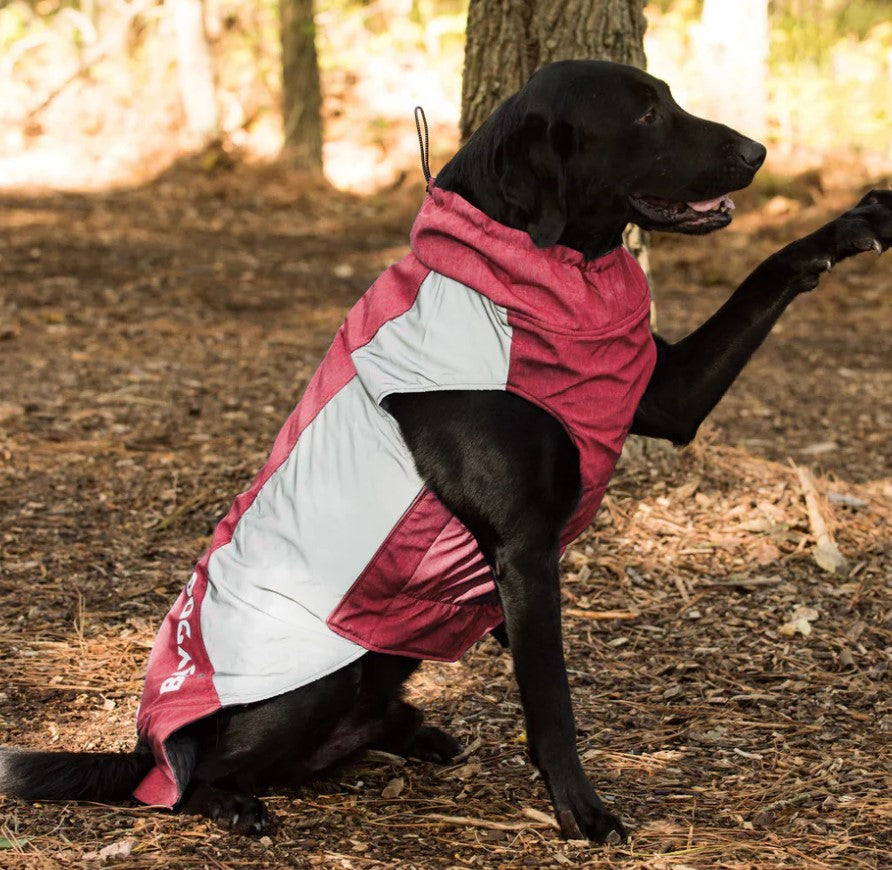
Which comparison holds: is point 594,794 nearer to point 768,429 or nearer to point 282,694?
point 282,694

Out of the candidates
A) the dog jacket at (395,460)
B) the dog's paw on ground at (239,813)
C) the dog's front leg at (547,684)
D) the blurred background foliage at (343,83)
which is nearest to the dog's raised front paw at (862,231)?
the dog jacket at (395,460)

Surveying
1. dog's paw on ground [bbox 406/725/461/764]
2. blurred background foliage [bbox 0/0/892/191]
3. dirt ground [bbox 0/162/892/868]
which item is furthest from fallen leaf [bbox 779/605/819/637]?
blurred background foliage [bbox 0/0/892/191]

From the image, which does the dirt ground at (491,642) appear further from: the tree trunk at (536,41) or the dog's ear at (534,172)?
the dog's ear at (534,172)

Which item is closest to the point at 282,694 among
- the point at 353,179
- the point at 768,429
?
the point at 768,429

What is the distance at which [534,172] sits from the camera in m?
2.48

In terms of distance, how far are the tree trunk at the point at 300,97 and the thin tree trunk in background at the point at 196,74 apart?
2.72 ft

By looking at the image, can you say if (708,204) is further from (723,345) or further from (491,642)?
(491,642)

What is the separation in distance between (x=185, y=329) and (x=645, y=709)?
4.44m

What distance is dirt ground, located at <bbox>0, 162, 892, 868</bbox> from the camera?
2.55 meters

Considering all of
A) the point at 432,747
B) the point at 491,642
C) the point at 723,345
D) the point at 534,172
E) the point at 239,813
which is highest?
the point at 534,172

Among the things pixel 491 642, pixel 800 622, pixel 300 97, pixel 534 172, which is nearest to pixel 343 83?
pixel 300 97

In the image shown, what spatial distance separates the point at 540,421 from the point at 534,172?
509 mm

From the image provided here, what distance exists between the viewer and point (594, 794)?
8.27 feet

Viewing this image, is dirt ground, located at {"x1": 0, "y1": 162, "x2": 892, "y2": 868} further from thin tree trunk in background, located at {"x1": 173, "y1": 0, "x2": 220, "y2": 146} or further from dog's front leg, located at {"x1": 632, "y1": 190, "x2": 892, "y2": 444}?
thin tree trunk in background, located at {"x1": 173, "y1": 0, "x2": 220, "y2": 146}
